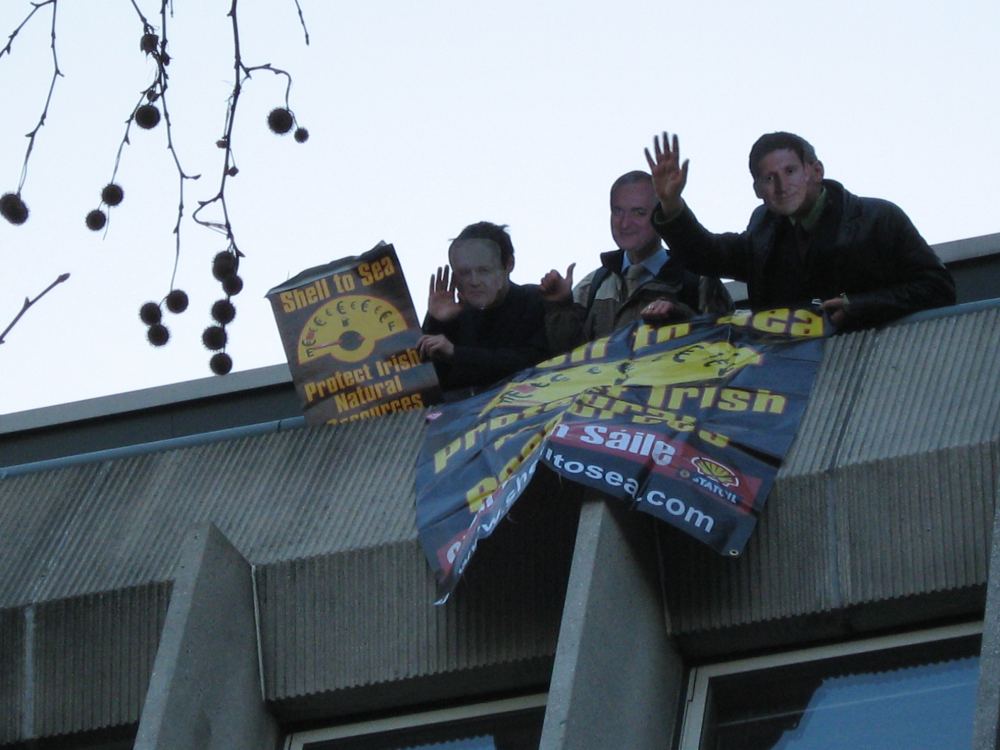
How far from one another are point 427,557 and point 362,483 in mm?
630

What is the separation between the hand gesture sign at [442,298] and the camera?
25.9 feet

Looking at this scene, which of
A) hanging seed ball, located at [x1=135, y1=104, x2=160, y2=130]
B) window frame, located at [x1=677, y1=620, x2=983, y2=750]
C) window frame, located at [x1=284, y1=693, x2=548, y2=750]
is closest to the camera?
hanging seed ball, located at [x1=135, y1=104, x2=160, y2=130]

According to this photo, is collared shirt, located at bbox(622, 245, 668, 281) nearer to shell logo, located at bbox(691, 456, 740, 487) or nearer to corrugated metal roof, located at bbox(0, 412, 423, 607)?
corrugated metal roof, located at bbox(0, 412, 423, 607)

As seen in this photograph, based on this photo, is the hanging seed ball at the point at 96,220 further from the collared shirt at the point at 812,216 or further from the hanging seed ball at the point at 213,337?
the collared shirt at the point at 812,216

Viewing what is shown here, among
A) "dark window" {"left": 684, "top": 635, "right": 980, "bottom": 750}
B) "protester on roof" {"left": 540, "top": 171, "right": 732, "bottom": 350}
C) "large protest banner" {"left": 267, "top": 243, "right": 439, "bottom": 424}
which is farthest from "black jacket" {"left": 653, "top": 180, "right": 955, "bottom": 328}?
"dark window" {"left": 684, "top": 635, "right": 980, "bottom": 750}

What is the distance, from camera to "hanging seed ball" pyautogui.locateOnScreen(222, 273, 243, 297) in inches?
254

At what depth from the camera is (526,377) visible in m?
7.50

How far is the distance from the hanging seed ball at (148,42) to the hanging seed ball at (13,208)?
23.6 inches

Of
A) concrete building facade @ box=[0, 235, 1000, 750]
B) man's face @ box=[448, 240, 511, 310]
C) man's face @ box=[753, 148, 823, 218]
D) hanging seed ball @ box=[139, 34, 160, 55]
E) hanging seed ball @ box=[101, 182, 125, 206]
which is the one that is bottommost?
concrete building facade @ box=[0, 235, 1000, 750]

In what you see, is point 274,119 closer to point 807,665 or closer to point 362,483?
point 362,483

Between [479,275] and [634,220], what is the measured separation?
622mm

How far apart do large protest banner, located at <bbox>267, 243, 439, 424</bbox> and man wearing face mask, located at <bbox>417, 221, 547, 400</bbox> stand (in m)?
0.12

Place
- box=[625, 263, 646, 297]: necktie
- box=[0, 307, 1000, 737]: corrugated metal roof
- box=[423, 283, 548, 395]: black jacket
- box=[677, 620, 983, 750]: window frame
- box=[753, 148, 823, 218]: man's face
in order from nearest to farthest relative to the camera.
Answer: box=[0, 307, 1000, 737]: corrugated metal roof, box=[677, 620, 983, 750]: window frame, box=[753, 148, 823, 218]: man's face, box=[423, 283, 548, 395]: black jacket, box=[625, 263, 646, 297]: necktie

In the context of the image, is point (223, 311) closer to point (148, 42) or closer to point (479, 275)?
point (148, 42)
